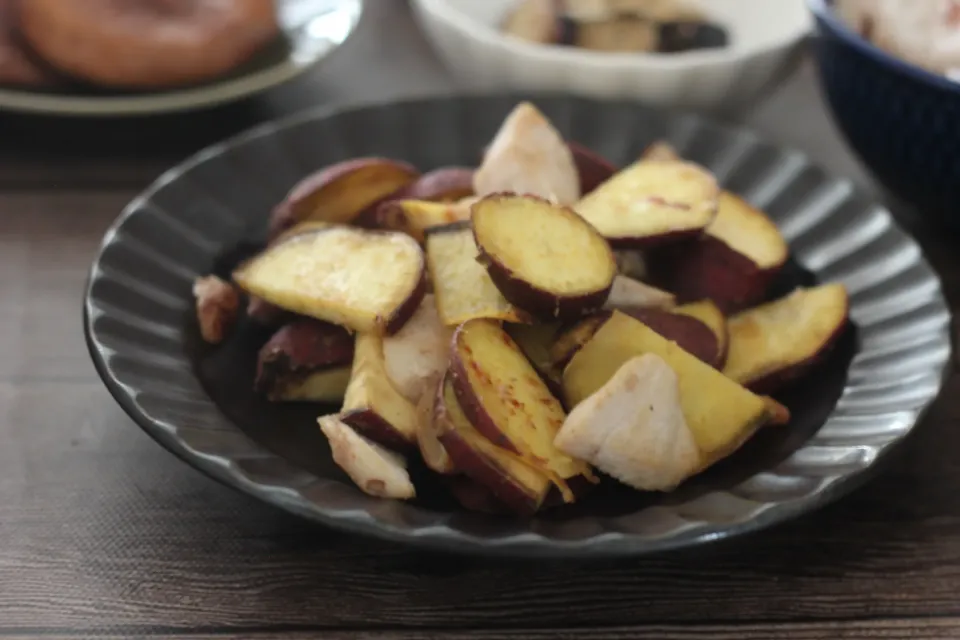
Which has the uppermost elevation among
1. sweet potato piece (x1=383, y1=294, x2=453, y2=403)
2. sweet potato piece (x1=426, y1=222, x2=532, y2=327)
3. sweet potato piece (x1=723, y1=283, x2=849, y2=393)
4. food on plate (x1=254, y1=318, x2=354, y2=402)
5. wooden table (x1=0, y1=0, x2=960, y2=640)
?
sweet potato piece (x1=426, y1=222, x2=532, y2=327)

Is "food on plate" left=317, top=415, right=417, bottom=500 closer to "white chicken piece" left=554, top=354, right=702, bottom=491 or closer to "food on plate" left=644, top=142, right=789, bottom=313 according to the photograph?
"white chicken piece" left=554, top=354, right=702, bottom=491

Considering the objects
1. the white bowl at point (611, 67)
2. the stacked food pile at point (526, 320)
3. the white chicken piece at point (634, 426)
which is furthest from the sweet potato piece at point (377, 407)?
the white bowl at point (611, 67)

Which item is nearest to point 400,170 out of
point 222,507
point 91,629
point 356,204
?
point 356,204

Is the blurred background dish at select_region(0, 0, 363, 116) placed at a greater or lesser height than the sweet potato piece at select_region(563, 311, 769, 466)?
lesser

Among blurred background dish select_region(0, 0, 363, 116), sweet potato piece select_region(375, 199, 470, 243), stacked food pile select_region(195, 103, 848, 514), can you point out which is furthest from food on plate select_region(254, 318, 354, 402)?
blurred background dish select_region(0, 0, 363, 116)

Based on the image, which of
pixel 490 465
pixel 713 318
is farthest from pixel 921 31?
pixel 490 465

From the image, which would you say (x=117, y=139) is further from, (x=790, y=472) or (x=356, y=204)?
(x=790, y=472)
